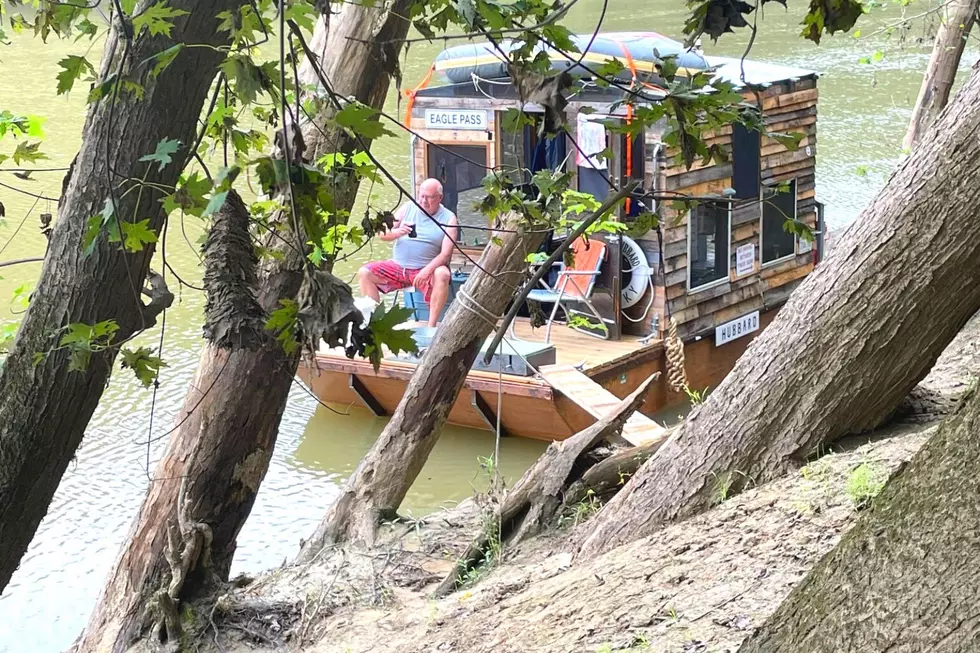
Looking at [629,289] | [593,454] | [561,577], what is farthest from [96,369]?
[629,289]

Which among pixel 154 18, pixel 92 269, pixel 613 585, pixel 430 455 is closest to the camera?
pixel 154 18

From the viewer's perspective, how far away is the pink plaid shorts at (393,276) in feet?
29.5

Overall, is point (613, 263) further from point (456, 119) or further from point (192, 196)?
point (192, 196)

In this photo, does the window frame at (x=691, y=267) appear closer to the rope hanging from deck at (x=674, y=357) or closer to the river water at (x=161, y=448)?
the rope hanging from deck at (x=674, y=357)

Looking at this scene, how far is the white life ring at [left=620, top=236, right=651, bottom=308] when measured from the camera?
364 inches

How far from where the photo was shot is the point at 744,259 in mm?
10078

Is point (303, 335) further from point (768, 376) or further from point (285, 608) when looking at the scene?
point (285, 608)

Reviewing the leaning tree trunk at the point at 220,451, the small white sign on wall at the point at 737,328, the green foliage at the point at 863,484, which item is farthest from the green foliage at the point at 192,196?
the small white sign on wall at the point at 737,328

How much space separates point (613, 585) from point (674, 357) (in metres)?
6.14

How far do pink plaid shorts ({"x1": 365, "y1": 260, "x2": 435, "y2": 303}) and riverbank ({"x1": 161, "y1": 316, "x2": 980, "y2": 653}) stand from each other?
421cm

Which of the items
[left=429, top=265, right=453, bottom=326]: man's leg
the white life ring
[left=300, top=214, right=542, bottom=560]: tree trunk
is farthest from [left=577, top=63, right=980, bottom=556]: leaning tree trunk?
the white life ring

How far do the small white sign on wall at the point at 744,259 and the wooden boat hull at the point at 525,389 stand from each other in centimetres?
69

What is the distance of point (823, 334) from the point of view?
3615mm

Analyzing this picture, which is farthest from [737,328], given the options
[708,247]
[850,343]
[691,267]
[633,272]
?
[850,343]
